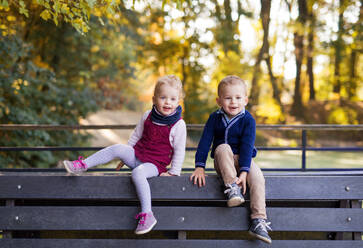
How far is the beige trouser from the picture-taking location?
252 centimetres

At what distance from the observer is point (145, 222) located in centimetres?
252

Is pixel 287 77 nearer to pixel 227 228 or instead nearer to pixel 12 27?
pixel 12 27

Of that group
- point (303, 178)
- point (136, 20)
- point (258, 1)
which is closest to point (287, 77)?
point (258, 1)

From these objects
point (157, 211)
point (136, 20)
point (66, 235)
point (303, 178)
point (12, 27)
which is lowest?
point (66, 235)

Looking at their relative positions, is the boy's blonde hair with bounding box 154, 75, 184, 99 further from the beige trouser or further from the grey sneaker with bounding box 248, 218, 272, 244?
the grey sneaker with bounding box 248, 218, 272, 244

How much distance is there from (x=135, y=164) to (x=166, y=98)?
0.62 metres

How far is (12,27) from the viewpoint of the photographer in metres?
7.17

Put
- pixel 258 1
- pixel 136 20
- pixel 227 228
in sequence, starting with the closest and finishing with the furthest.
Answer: pixel 227 228, pixel 136 20, pixel 258 1

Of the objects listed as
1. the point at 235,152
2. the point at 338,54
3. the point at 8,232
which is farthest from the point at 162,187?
the point at 338,54

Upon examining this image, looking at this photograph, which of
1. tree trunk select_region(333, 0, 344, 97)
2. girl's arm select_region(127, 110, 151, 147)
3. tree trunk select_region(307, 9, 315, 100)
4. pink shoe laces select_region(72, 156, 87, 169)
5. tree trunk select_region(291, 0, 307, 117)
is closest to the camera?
pink shoe laces select_region(72, 156, 87, 169)

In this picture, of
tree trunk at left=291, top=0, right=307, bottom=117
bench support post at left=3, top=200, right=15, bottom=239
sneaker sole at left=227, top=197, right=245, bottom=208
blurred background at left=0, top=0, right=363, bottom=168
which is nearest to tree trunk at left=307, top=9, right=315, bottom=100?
blurred background at left=0, top=0, right=363, bottom=168

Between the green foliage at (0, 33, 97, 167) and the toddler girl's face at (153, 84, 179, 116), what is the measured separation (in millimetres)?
4934

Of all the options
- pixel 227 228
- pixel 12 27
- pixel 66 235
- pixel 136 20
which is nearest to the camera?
pixel 227 228

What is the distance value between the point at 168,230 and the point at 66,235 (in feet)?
2.87
